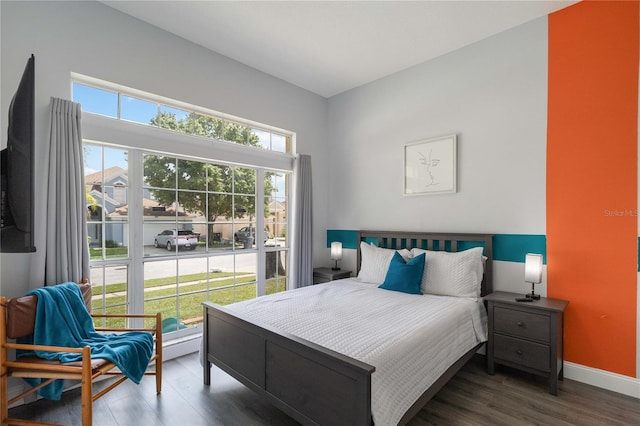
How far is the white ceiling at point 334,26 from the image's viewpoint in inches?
106

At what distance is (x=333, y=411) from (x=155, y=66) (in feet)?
10.5

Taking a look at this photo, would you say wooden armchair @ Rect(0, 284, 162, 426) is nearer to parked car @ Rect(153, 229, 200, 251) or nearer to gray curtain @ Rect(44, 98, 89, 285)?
gray curtain @ Rect(44, 98, 89, 285)

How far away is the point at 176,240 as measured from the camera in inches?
126

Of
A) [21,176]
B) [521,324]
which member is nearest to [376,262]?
[521,324]

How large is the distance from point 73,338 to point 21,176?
1207 millimetres

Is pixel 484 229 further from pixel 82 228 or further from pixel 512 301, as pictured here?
pixel 82 228

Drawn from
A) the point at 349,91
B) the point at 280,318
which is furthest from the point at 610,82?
the point at 280,318

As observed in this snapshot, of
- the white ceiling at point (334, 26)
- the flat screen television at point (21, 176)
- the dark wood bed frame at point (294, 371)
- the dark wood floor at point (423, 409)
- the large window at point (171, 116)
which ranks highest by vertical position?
the white ceiling at point (334, 26)

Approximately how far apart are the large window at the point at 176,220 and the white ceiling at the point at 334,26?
2.54 ft

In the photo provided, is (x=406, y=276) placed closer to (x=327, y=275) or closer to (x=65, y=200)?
(x=327, y=275)

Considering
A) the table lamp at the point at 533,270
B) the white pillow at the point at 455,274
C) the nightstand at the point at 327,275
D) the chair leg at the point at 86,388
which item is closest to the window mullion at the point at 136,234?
the chair leg at the point at 86,388

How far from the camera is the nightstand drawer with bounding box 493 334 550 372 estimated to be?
247cm

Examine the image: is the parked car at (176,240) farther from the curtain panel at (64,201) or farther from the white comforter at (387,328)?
the white comforter at (387,328)

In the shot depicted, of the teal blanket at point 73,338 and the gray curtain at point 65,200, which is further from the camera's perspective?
the gray curtain at point 65,200
